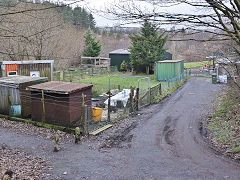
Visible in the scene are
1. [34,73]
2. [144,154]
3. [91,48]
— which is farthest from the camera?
[91,48]

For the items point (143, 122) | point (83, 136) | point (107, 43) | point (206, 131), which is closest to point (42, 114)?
point (83, 136)

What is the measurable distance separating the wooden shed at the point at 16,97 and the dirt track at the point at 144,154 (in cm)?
214

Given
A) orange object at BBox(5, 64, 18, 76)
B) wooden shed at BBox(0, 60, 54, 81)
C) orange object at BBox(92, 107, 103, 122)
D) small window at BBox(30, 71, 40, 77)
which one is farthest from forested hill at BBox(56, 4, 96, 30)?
orange object at BBox(92, 107, 103, 122)

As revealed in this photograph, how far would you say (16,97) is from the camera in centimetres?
1389

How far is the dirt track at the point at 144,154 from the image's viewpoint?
720 centimetres

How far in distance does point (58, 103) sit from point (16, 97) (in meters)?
3.45

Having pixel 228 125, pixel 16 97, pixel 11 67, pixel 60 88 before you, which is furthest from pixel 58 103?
pixel 228 125

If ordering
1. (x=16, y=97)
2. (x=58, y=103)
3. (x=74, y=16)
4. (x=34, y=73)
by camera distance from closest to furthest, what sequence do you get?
(x=58, y=103) < (x=16, y=97) < (x=34, y=73) < (x=74, y=16)

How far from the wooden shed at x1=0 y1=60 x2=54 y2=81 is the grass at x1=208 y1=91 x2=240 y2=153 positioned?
41.9ft

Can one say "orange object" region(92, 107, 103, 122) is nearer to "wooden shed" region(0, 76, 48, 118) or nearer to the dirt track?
the dirt track

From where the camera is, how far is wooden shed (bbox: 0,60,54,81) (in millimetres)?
17203

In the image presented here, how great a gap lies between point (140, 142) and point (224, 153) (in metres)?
3.29

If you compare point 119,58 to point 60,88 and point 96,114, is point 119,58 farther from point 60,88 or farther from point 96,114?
point 60,88

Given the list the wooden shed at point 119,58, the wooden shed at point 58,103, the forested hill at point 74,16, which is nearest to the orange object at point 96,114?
the wooden shed at point 58,103
